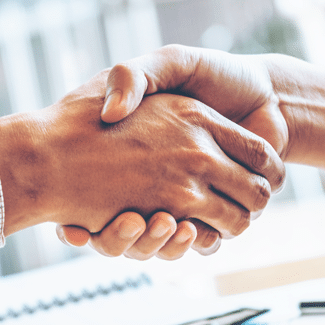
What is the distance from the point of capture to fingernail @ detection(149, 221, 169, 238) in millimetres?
822

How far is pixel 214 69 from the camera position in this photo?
0.97m

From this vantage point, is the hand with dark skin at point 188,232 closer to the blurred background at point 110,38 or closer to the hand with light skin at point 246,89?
the hand with light skin at point 246,89

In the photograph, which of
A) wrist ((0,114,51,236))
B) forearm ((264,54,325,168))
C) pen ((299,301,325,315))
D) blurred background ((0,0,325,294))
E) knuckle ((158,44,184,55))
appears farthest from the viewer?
blurred background ((0,0,325,294))

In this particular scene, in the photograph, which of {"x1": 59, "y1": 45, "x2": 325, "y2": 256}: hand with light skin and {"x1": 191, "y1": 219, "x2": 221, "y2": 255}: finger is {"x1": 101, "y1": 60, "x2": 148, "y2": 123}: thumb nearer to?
{"x1": 59, "y1": 45, "x2": 325, "y2": 256}: hand with light skin

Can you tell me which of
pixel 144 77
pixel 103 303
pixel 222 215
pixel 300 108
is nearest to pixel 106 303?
pixel 103 303

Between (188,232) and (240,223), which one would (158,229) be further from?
(240,223)

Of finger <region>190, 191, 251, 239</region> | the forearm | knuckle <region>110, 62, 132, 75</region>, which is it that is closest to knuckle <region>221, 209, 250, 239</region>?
finger <region>190, 191, 251, 239</region>

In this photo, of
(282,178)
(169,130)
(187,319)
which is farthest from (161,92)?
(187,319)

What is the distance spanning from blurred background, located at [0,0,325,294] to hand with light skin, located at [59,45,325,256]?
281cm

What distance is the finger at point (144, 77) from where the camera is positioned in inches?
30.5

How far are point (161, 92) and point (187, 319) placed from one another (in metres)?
0.54

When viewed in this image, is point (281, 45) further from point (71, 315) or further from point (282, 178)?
point (71, 315)

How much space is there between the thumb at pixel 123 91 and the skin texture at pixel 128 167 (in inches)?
2.3

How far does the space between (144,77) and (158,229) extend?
34 cm
